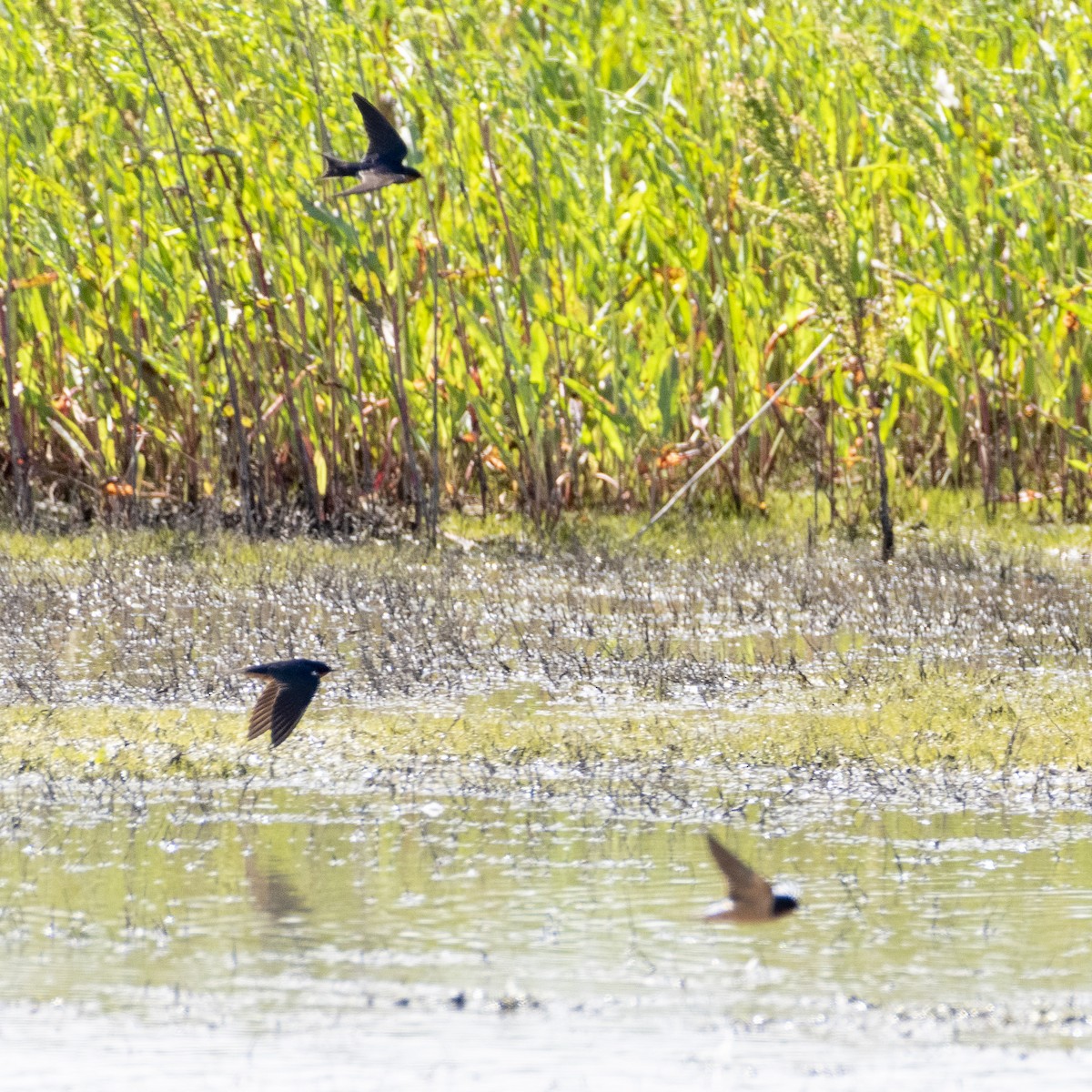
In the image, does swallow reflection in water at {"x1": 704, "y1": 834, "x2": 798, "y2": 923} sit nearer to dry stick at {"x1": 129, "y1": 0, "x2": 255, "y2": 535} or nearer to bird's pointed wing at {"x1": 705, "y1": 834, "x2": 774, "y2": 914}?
bird's pointed wing at {"x1": 705, "y1": 834, "x2": 774, "y2": 914}

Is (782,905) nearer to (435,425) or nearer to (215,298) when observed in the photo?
(435,425)

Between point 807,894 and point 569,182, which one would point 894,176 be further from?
point 807,894

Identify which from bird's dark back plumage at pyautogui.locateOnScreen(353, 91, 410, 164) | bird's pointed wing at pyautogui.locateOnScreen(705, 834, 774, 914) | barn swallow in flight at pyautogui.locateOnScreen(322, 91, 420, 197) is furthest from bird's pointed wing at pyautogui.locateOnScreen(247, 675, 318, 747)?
bird's dark back plumage at pyautogui.locateOnScreen(353, 91, 410, 164)

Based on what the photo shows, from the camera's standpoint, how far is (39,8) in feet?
31.0

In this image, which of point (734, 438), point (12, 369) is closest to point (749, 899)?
point (734, 438)

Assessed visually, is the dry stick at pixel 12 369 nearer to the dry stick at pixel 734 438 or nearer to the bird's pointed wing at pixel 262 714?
the dry stick at pixel 734 438

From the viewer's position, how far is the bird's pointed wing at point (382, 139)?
24.2ft

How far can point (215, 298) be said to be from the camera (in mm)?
9492

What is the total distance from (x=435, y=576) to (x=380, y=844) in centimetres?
419

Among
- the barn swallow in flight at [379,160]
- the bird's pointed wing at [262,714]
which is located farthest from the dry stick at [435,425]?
the bird's pointed wing at [262,714]

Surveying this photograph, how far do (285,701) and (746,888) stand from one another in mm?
2007

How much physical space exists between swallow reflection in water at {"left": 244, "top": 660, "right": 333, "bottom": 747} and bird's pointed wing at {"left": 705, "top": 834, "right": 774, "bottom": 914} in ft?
6.30

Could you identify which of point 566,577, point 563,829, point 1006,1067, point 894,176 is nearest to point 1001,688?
point 563,829

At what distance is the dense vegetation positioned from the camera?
9523 mm
